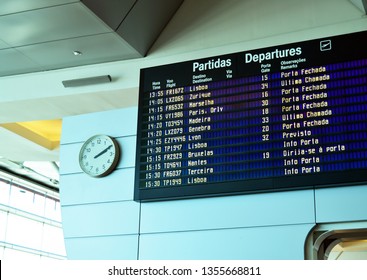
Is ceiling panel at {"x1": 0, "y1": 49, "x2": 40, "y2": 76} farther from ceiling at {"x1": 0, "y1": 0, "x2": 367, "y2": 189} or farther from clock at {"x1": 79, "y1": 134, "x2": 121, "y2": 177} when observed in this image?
clock at {"x1": 79, "y1": 134, "x2": 121, "y2": 177}

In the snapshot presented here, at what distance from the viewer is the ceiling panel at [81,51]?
709cm

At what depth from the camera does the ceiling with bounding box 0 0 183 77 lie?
21.2 feet

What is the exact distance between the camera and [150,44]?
7422 mm

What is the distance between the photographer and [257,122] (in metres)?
6.23

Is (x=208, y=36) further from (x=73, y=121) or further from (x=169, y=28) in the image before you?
(x=73, y=121)

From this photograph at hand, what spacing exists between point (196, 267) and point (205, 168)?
6.83ft

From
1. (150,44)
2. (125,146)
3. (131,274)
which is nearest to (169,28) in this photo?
(150,44)

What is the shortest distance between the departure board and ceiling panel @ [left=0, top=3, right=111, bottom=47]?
3.16ft

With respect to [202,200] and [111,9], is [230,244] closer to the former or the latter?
[202,200]

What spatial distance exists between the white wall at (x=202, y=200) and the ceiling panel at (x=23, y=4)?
4.57ft

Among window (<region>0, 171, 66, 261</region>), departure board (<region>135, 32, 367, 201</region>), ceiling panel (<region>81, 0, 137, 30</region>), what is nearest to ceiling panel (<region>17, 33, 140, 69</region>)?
ceiling panel (<region>81, 0, 137, 30</region>)

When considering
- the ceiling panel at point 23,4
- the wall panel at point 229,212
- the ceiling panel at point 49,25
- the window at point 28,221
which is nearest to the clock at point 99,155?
the wall panel at point 229,212

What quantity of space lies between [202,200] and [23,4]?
112 inches

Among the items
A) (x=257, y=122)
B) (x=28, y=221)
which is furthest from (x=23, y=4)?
(x=28, y=221)
